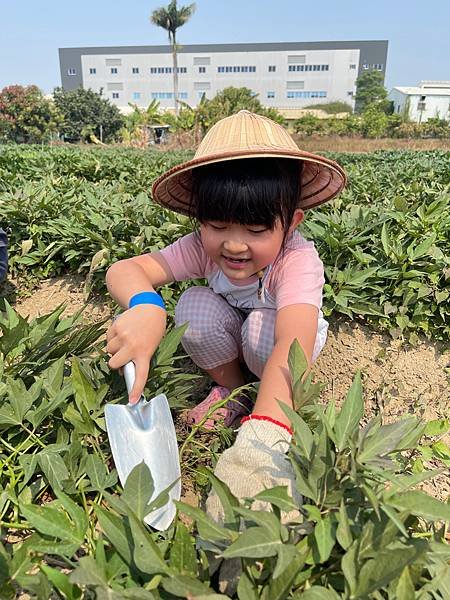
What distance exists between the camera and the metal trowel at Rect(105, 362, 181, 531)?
1.05 metres

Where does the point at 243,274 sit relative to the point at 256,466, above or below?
above

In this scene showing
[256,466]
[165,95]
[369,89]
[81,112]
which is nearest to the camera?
[256,466]

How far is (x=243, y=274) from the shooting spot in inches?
57.3

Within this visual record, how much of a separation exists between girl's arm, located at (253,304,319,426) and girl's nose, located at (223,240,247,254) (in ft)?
0.67

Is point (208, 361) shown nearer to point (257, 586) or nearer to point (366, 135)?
point (257, 586)

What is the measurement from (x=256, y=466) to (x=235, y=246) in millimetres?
611

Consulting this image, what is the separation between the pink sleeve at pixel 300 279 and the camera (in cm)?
141

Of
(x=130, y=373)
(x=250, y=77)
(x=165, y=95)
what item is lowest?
(x=130, y=373)

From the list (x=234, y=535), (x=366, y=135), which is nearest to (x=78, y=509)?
(x=234, y=535)

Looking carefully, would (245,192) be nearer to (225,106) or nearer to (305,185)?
(305,185)

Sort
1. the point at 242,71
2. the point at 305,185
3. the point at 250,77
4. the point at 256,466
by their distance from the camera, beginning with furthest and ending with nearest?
the point at 250,77 → the point at 242,71 → the point at 305,185 → the point at 256,466

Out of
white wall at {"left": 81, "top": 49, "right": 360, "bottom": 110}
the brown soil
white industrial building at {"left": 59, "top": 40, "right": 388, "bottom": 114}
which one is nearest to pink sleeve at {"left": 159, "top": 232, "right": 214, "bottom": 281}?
the brown soil

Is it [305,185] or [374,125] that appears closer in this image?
[305,185]

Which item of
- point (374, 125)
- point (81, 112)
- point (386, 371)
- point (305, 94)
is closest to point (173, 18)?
point (81, 112)
